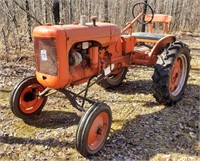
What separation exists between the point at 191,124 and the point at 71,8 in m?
7.60

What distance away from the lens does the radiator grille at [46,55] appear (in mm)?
3364

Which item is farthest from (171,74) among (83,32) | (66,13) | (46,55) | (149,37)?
(66,13)

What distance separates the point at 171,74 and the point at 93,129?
6.23ft

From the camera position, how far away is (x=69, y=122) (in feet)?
13.7

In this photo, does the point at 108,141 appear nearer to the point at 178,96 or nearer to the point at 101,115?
the point at 101,115

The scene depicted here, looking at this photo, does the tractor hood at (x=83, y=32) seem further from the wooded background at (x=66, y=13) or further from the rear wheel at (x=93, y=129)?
the wooded background at (x=66, y=13)

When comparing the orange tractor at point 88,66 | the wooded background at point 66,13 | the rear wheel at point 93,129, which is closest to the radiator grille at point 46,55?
the orange tractor at point 88,66

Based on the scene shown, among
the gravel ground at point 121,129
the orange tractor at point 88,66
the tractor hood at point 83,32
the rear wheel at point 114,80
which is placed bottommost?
the gravel ground at point 121,129

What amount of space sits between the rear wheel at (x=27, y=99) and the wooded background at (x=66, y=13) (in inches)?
97.2

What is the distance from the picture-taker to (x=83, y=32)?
3588mm

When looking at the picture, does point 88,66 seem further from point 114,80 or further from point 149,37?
point 149,37

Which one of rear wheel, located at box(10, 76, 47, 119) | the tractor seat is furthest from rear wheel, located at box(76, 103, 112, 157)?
the tractor seat

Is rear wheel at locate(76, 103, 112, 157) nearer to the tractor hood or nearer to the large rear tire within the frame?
the tractor hood

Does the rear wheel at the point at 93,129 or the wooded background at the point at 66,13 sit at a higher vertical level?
the wooded background at the point at 66,13
